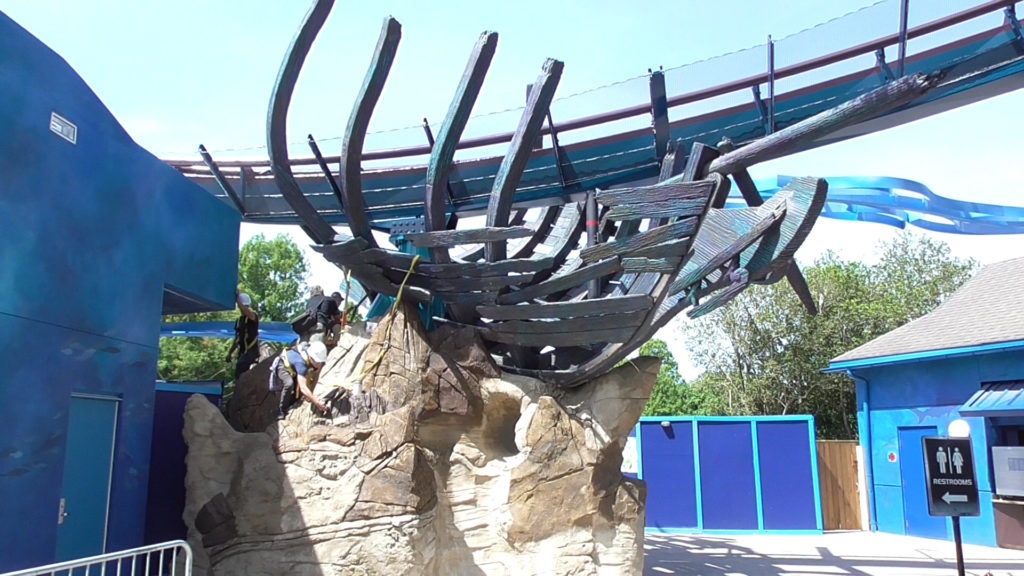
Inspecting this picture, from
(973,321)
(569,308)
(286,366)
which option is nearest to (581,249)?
(569,308)

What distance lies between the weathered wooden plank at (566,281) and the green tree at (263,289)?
61.7ft

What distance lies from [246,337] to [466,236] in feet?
11.4

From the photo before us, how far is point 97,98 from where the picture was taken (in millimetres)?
7297

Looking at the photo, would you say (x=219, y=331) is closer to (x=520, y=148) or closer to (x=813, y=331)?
(x=520, y=148)

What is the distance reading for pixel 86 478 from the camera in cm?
703

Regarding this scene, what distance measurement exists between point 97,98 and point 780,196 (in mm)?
6559

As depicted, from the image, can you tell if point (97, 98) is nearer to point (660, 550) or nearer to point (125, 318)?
point (125, 318)

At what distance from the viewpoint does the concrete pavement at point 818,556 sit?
36.2 ft

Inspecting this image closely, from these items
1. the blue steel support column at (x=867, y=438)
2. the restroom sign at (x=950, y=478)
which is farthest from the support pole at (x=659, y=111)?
the blue steel support column at (x=867, y=438)

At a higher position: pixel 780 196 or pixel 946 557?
pixel 780 196

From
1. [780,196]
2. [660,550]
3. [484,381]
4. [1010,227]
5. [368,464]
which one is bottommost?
[660,550]

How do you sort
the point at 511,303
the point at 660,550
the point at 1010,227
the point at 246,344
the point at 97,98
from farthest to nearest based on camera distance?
1. the point at 660,550
2. the point at 1010,227
3. the point at 246,344
4. the point at 511,303
5. the point at 97,98

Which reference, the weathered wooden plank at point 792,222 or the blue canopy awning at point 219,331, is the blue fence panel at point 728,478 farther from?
the blue canopy awning at point 219,331

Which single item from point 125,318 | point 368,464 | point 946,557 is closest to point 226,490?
point 368,464
